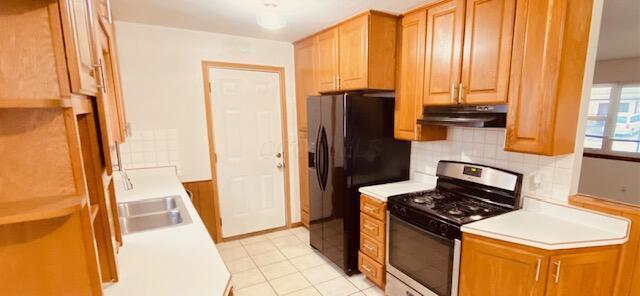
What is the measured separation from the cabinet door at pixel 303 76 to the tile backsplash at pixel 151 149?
4.43ft

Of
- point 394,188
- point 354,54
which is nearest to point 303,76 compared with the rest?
point 354,54

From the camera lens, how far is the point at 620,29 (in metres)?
2.62

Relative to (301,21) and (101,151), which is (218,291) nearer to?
(101,151)

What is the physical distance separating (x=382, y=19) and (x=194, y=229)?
2073 mm

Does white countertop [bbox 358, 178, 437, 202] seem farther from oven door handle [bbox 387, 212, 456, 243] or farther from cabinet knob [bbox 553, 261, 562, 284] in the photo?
cabinet knob [bbox 553, 261, 562, 284]

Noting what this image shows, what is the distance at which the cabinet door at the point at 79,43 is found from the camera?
711mm

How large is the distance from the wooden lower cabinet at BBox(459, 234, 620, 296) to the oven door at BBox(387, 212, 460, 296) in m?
0.12

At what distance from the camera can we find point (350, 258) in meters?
2.62

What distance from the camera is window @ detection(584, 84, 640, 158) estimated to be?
376cm

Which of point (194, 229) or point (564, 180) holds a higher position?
point (564, 180)

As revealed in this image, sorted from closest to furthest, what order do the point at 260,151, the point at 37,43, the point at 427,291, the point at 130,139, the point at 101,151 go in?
the point at 37,43
the point at 101,151
the point at 427,291
the point at 130,139
the point at 260,151

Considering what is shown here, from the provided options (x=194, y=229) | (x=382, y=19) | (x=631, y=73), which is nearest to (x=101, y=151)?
(x=194, y=229)

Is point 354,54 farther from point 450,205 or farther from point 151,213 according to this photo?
point 151,213

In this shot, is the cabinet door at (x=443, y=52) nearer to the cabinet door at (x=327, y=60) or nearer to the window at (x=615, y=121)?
the cabinet door at (x=327, y=60)
